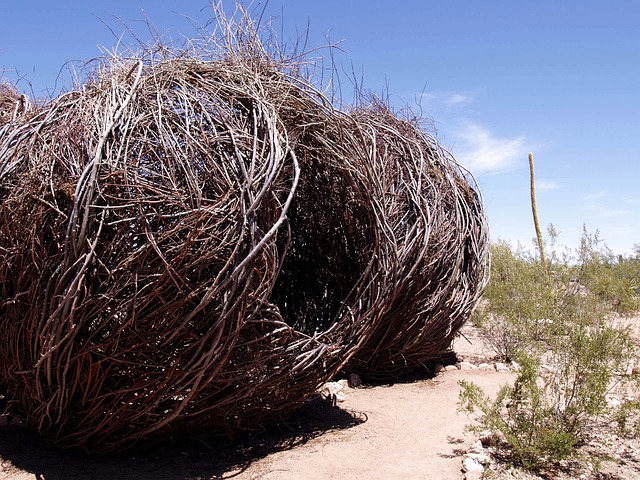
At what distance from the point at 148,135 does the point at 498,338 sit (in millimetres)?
6290

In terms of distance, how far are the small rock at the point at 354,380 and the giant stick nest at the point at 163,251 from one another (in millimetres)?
1659

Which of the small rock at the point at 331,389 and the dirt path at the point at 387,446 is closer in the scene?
the dirt path at the point at 387,446

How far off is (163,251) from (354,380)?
3476mm

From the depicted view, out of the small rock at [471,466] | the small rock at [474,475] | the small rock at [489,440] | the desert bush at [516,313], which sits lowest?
the small rock at [474,475]

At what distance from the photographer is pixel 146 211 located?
3930 mm

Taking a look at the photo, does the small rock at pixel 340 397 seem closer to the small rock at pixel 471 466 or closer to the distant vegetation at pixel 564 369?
the distant vegetation at pixel 564 369

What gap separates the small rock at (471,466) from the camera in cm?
448

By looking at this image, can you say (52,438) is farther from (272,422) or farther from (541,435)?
(541,435)

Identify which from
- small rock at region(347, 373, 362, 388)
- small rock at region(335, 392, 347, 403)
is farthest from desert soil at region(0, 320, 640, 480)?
small rock at region(347, 373, 362, 388)

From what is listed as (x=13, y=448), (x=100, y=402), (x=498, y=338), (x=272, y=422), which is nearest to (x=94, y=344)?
(x=100, y=402)

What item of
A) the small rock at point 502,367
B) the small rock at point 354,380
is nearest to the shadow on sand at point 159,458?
the small rock at point 354,380

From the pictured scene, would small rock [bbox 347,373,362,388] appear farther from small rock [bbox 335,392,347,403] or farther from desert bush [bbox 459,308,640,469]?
desert bush [bbox 459,308,640,469]

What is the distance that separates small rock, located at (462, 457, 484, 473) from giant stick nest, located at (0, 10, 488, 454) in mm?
1156

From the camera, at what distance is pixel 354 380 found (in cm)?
679
